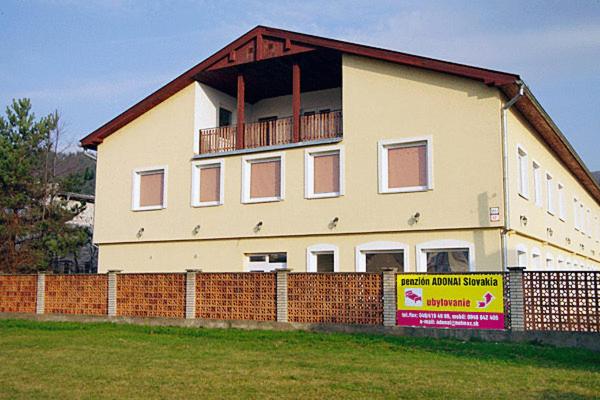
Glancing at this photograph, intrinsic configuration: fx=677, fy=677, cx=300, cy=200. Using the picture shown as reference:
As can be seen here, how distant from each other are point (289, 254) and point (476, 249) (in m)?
5.91

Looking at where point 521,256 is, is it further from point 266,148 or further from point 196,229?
point 196,229

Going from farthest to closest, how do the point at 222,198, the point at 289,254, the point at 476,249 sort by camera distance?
the point at 222,198
the point at 289,254
the point at 476,249

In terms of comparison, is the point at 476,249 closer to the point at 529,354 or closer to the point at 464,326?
the point at 464,326

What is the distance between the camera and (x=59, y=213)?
32.2 meters

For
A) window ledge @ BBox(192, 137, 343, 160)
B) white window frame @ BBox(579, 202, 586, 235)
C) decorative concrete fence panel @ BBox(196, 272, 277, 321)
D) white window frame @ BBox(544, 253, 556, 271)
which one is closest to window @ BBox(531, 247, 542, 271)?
white window frame @ BBox(544, 253, 556, 271)

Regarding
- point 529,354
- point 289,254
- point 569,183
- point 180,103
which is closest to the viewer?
point 529,354

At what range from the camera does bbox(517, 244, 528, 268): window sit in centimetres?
1945

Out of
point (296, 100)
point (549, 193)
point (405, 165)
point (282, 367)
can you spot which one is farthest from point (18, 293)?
point (549, 193)

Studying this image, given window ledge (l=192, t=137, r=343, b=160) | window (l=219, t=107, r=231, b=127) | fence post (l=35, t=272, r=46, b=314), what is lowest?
fence post (l=35, t=272, r=46, b=314)

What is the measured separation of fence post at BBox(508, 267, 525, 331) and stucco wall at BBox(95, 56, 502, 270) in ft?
11.4

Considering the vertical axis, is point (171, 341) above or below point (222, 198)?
below

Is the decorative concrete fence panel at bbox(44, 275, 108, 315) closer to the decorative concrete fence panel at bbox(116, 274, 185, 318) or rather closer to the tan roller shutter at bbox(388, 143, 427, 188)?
the decorative concrete fence panel at bbox(116, 274, 185, 318)

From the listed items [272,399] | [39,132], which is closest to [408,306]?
[272,399]

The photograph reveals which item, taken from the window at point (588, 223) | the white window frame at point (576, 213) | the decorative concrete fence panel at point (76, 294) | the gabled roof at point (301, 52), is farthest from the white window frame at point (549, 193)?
the decorative concrete fence panel at point (76, 294)
